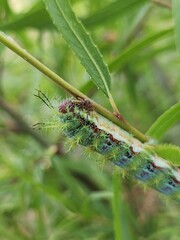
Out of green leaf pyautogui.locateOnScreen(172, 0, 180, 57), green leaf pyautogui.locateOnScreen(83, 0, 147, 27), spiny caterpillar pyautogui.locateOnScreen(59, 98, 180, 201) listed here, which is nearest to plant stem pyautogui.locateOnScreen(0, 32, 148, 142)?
spiny caterpillar pyautogui.locateOnScreen(59, 98, 180, 201)

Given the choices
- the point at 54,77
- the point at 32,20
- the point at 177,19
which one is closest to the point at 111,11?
the point at 32,20

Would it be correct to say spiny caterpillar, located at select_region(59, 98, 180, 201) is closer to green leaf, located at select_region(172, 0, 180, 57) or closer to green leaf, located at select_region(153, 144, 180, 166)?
green leaf, located at select_region(153, 144, 180, 166)

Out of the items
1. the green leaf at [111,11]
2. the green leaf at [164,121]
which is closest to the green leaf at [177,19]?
the green leaf at [164,121]

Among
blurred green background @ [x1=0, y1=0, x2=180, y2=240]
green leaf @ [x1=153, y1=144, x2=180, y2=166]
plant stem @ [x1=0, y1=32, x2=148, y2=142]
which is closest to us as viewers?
plant stem @ [x1=0, y1=32, x2=148, y2=142]

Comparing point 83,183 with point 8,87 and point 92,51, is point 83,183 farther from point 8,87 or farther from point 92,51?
point 92,51

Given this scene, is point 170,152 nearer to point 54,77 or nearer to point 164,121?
point 164,121

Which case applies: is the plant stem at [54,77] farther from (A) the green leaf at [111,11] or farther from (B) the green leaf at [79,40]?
(A) the green leaf at [111,11]
